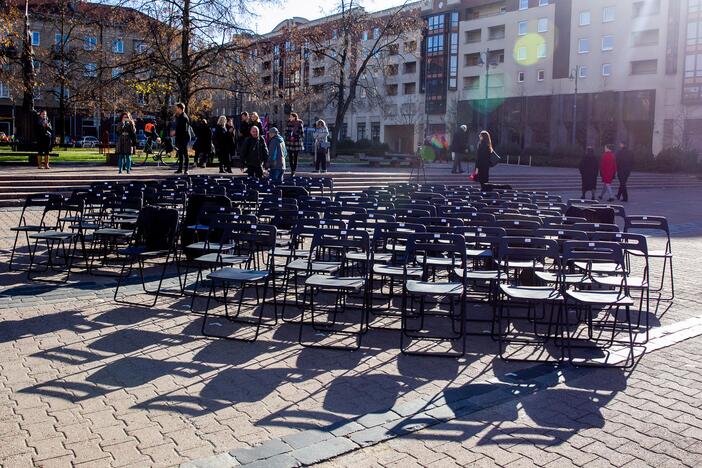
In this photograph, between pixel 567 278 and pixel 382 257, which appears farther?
pixel 382 257

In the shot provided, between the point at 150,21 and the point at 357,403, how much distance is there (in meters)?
26.4

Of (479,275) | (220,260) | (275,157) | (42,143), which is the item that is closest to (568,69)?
(42,143)

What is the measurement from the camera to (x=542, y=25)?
6712cm

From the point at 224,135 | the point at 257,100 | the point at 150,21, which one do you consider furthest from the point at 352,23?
the point at 224,135

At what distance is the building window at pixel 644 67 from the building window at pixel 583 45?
4.91 metres

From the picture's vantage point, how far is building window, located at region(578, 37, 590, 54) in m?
62.8

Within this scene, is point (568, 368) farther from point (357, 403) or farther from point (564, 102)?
point (564, 102)

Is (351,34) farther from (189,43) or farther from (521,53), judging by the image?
(521,53)

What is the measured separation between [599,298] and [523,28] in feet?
220

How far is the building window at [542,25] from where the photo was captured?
6675 centimetres

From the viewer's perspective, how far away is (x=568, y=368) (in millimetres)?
6414

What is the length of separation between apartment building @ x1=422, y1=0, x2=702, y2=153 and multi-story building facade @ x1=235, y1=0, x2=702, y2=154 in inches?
3.8

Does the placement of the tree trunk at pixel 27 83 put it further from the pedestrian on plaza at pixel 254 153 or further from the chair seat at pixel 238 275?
the chair seat at pixel 238 275

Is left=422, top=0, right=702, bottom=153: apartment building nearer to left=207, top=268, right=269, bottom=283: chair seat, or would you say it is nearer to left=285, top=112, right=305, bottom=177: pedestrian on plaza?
left=285, top=112, right=305, bottom=177: pedestrian on plaza
